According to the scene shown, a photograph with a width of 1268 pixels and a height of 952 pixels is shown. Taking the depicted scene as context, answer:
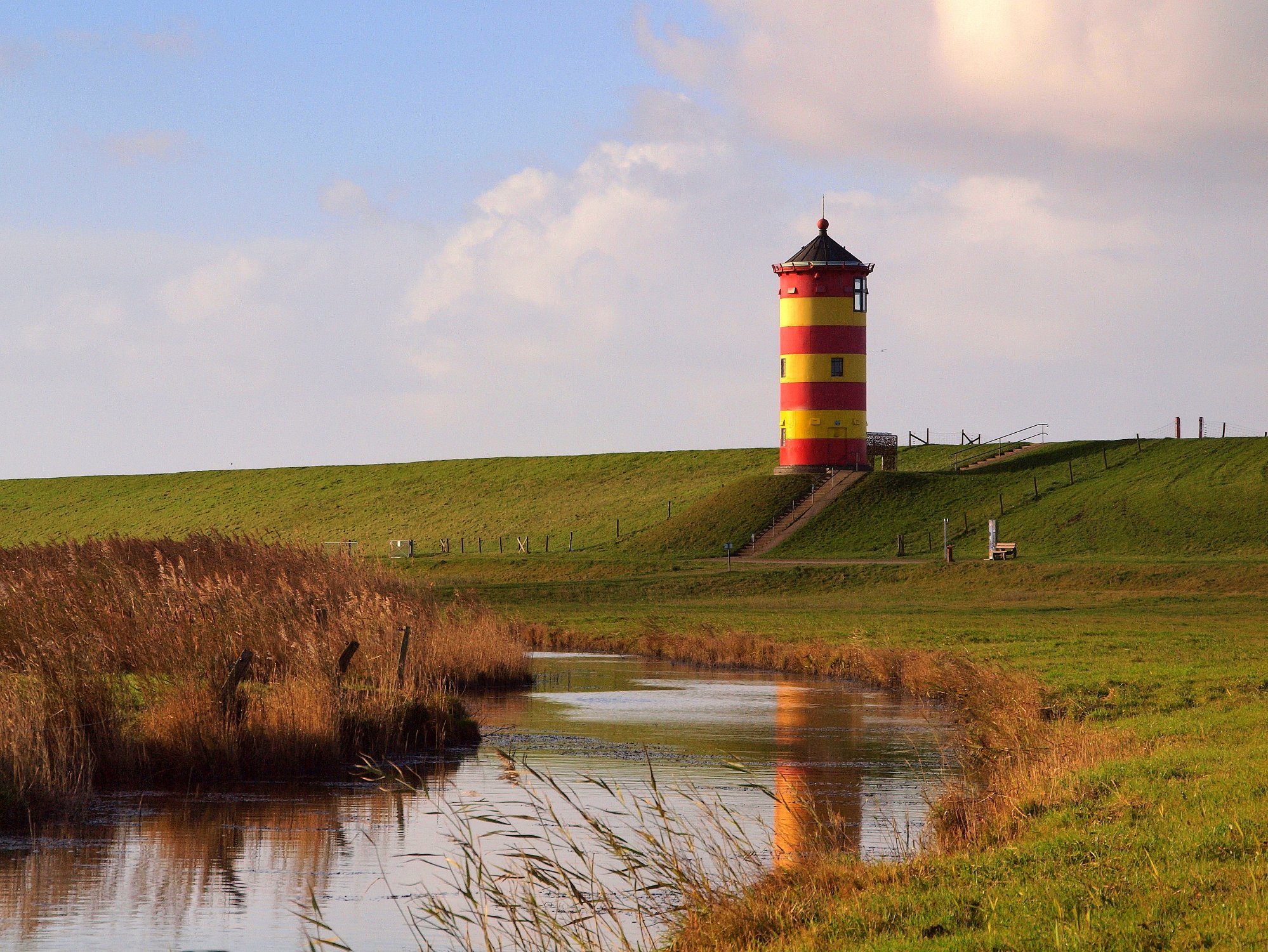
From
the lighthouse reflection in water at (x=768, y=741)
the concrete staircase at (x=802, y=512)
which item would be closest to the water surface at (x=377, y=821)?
the lighthouse reflection in water at (x=768, y=741)

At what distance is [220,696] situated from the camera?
20.7m

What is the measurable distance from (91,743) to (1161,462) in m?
68.6

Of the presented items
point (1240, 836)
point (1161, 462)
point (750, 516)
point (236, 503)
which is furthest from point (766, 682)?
point (236, 503)

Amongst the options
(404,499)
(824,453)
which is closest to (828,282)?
(824,453)

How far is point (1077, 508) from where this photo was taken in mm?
69938

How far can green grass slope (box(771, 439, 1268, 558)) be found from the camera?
63.9m

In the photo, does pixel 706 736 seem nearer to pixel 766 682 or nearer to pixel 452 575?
pixel 766 682

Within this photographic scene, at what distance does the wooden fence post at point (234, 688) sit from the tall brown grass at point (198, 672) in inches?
1.1

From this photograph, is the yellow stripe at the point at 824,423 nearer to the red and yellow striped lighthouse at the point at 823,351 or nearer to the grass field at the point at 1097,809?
the red and yellow striped lighthouse at the point at 823,351

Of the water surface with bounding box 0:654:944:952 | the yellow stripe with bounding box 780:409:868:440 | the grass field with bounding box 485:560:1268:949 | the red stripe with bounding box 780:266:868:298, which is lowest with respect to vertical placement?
the water surface with bounding box 0:654:944:952

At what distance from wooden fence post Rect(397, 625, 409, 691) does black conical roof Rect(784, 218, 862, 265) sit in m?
53.0

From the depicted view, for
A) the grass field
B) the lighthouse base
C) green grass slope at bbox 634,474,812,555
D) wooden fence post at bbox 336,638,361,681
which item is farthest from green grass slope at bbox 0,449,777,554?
wooden fence post at bbox 336,638,361,681

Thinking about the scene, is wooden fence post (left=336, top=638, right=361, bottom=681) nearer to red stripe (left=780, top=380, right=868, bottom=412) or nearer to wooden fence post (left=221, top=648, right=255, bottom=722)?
wooden fence post (left=221, top=648, right=255, bottom=722)

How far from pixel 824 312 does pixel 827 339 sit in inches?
49.0
